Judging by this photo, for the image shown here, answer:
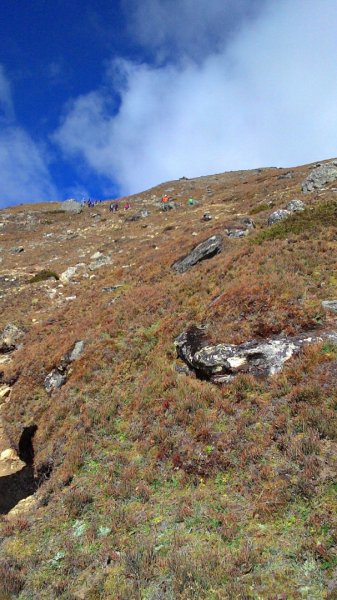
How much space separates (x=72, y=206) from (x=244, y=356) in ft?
246

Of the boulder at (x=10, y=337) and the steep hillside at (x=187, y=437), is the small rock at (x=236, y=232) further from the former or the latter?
the boulder at (x=10, y=337)

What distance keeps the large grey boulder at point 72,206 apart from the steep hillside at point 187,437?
58.6 meters

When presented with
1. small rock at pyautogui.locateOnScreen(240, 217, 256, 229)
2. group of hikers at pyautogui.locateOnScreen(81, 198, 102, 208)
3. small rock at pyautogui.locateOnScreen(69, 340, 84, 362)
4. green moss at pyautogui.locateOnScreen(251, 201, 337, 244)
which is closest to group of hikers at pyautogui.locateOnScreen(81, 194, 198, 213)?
group of hikers at pyautogui.locateOnScreen(81, 198, 102, 208)

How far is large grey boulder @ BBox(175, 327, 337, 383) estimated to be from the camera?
10039mm

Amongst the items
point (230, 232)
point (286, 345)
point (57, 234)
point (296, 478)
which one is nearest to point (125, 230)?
point (57, 234)

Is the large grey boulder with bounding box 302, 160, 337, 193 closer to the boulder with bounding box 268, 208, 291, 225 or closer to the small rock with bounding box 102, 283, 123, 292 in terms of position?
the boulder with bounding box 268, 208, 291, 225

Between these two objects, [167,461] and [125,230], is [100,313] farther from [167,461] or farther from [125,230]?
[125,230]

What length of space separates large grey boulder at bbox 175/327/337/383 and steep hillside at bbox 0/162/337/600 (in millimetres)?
52

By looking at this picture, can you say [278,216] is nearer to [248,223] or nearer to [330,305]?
[248,223]

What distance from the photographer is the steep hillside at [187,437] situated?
600 cm

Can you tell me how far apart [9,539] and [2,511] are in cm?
154

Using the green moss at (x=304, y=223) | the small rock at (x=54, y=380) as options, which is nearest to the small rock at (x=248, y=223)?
the green moss at (x=304, y=223)

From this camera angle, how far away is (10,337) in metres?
21.0

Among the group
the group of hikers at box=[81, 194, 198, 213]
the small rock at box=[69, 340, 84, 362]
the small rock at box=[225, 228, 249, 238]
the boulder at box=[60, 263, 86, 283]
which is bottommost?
the small rock at box=[69, 340, 84, 362]
